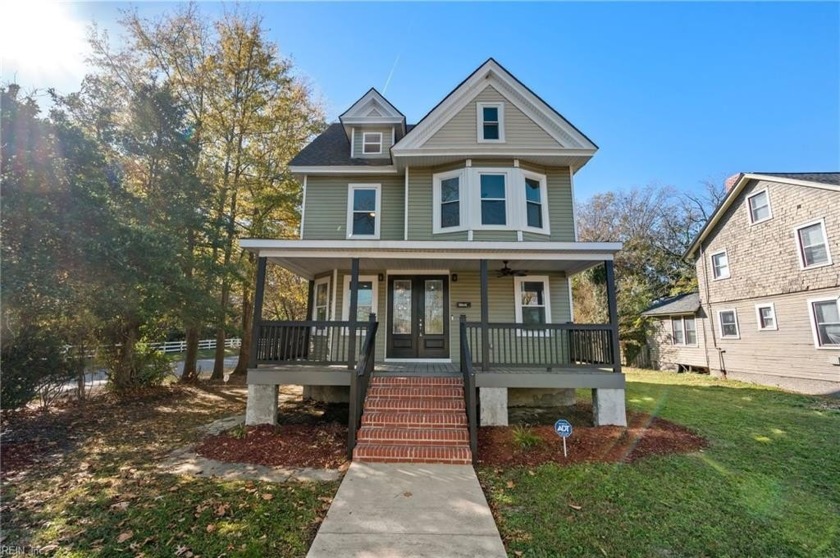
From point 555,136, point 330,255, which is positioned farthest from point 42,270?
point 555,136

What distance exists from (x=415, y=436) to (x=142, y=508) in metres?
3.65

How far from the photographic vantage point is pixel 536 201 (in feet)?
32.7

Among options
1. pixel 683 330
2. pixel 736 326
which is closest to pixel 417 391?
pixel 736 326

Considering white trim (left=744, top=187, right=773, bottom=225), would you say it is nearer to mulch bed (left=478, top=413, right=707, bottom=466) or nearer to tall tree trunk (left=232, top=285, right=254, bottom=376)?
mulch bed (left=478, top=413, right=707, bottom=466)

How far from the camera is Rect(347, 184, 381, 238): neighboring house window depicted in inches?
415

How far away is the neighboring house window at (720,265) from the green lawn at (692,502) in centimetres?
1069

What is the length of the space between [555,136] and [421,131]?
12.5 ft

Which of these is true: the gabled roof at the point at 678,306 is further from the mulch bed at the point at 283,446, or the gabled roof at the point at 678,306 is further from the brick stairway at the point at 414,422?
the mulch bed at the point at 283,446

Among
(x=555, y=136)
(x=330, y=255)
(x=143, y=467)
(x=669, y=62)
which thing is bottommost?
(x=143, y=467)

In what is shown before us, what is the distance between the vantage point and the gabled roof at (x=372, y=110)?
11195mm

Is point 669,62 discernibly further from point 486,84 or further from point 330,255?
point 330,255

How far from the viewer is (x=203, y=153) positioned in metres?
14.0

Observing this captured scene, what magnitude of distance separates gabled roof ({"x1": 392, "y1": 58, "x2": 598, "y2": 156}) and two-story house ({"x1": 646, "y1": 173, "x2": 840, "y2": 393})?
9.34 m

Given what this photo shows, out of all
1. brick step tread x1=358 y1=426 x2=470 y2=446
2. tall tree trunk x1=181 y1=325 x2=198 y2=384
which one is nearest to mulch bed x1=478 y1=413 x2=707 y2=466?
brick step tread x1=358 y1=426 x2=470 y2=446
